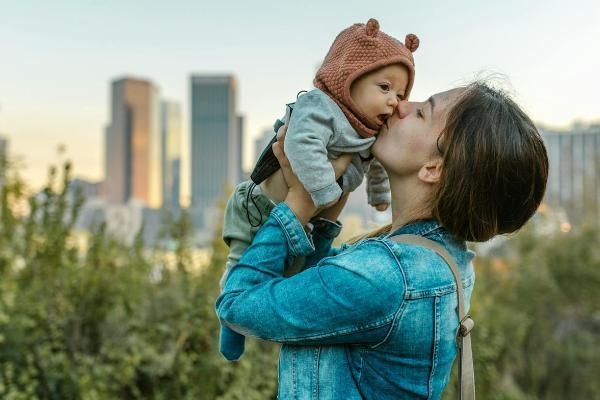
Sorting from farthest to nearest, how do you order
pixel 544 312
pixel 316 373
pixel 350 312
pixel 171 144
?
pixel 171 144 → pixel 544 312 → pixel 316 373 → pixel 350 312

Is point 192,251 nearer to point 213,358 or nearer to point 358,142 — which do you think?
point 213,358

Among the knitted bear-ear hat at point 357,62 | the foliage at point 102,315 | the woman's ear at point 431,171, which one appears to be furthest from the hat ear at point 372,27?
the foliage at point 102,315

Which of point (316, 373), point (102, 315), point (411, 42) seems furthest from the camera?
point (102, 315)

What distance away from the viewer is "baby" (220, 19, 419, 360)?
4.26 ft

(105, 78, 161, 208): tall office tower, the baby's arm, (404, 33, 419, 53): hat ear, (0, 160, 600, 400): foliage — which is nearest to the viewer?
(404, 33, 419, 53): hat ear

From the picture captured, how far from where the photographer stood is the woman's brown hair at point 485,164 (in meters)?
1.24

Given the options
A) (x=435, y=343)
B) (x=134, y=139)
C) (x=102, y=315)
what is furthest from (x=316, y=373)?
(x=134, y=139)

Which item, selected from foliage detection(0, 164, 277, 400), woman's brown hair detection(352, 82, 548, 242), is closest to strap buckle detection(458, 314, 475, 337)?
woman's brown hair detection(352, 82, 548, 242)

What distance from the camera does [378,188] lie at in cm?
161

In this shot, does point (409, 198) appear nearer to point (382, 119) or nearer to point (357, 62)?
point (382, 119)

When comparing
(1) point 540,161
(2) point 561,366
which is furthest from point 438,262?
(2) point 561,366

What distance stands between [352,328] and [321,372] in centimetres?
14

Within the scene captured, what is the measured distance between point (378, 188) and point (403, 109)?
0.29 m

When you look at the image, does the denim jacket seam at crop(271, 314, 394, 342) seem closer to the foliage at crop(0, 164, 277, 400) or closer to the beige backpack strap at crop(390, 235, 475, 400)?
the beige backpack strap at crop(390, 235, 475, 400)
